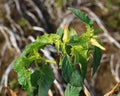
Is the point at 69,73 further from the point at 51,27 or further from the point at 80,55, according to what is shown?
the point at 51,27

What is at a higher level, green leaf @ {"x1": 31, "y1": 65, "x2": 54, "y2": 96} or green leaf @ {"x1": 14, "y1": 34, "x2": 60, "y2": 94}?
green leaf @ {"x1": 14, "y1": 34, "x2": 60, "y2": 94}

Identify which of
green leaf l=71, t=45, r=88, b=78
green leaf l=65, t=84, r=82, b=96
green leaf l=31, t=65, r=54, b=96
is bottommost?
green leaf l=65, t=84, r=82, b=96

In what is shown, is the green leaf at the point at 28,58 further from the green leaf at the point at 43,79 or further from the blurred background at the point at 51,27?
the blurred background at the point at 51,27

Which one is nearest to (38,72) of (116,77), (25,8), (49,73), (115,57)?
(49,73)

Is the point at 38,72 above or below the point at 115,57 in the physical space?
above

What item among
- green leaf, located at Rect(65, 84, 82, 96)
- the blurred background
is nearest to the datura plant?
green leaf, located at Rect(65, 84, 82, 96)

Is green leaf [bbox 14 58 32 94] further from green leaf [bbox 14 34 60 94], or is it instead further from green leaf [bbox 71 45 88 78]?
green leaf [bbox 71 45 88 78]

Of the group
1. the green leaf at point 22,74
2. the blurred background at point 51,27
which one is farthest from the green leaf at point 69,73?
the blurred background at point 51,27

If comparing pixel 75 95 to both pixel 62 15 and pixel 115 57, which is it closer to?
pixel 115 57
